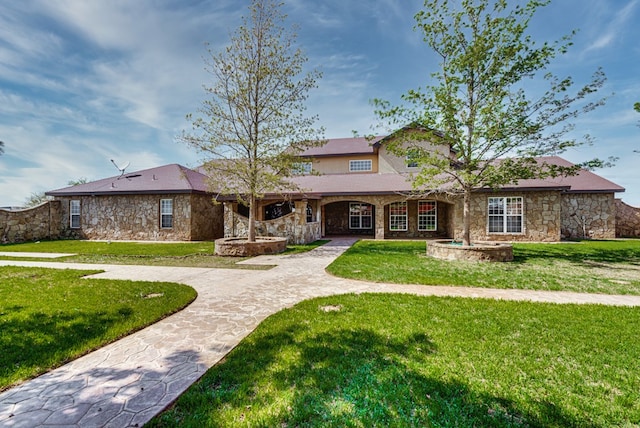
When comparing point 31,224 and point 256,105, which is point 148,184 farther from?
point 256,105

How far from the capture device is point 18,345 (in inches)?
141

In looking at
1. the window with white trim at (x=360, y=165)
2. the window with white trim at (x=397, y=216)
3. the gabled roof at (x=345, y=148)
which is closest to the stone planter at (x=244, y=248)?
the window with white trim at (x=397, y=216)

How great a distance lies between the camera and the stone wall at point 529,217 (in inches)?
593

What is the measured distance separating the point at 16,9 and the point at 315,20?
8.34 m

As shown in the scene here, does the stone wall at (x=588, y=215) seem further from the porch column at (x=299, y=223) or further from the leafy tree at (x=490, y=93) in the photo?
the porch column at (x=299, y=223)

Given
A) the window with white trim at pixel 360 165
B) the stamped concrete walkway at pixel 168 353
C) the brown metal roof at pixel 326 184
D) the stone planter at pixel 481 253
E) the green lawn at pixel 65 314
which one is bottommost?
the stamped concrete walkway at pixel 168 353

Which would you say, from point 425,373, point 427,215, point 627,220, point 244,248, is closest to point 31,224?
point 244,248

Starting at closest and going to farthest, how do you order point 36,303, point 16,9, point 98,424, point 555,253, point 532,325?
point 98,424
point 532,325
point 36,303
point 16,9
point 555,253

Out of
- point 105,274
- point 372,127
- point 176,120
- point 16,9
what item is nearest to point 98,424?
point 105,274

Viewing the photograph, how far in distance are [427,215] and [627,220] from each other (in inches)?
467

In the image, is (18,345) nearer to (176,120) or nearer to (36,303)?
(36,303)

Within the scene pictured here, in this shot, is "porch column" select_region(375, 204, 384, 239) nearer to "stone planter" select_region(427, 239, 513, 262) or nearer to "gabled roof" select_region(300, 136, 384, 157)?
"gabled roof" select_region(300, 136, 384, 157)

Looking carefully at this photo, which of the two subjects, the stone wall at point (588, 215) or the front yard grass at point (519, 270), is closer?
the front yard grass at point (519, 270)

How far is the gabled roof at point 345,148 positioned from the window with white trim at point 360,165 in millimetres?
585
